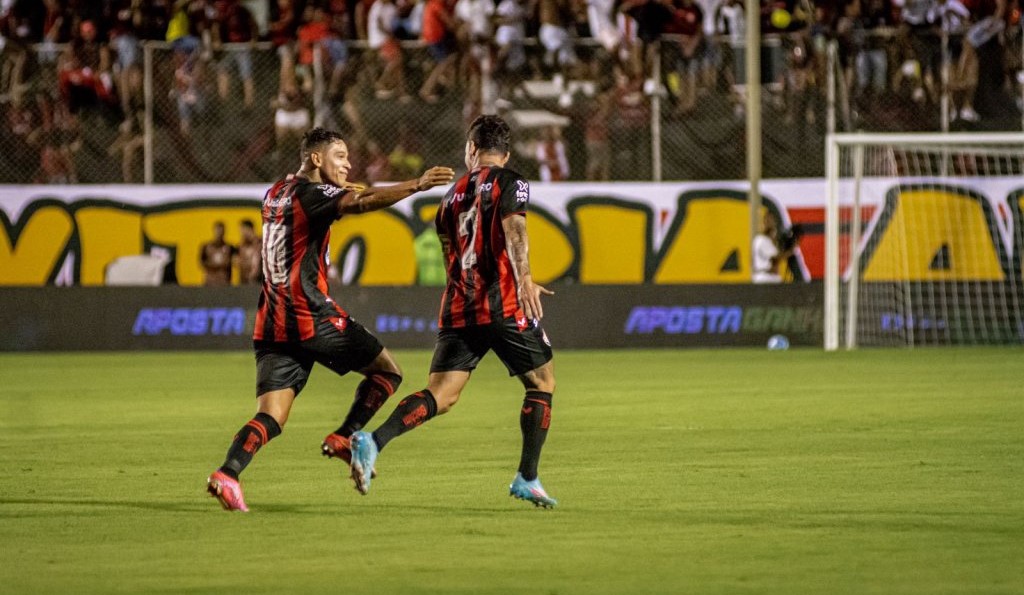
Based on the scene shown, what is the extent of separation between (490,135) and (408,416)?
141 centimetres

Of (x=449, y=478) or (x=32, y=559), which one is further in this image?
(x=449, y=478)

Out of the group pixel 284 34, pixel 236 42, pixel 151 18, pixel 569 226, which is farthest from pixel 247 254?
pixel 569 226

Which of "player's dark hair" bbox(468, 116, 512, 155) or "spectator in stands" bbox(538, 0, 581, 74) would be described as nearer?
"player's dark hair" bbox(468, 116, 512, 155)

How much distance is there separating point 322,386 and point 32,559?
34.8 feet

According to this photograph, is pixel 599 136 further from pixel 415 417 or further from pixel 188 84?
pixel 415 417

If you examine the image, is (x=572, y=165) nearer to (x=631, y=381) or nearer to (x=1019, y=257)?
(x=1019, y=257)

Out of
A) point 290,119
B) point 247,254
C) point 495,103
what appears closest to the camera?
point 495,103

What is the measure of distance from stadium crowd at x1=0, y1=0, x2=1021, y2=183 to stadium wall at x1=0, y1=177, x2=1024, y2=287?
1.70 ft

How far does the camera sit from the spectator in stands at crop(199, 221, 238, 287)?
25.3m

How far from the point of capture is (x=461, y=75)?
80.2 ft

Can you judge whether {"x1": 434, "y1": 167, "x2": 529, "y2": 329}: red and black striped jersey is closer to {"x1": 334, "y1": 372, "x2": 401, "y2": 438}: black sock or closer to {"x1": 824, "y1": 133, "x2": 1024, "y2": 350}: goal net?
{"x1": 334, "y1": 372, "x2": 401, "y2": 438}: black sock

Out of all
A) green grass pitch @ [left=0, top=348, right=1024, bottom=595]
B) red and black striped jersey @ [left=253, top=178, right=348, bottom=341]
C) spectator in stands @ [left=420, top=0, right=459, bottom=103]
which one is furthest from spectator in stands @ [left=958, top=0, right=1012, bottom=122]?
red and black striped jersey @ [left=253, top=178, right=348, bottom=341]

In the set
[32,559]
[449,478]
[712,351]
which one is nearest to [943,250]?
[712,351]

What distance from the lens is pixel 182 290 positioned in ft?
77.5
